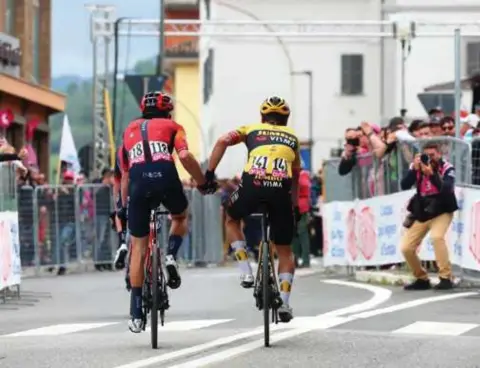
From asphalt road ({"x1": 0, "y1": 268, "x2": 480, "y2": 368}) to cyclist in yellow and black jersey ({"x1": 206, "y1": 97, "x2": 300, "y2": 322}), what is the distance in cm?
75

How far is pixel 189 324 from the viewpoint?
14430 millimetres

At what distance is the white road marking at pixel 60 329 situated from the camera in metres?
13.9

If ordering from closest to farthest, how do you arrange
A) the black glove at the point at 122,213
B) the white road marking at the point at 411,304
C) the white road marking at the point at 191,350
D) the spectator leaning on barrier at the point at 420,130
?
the white road marking at the point at 191,350 → the black glove at the point at 122,213 → the white road marking at the point at 411,304 → the spectator leaning on barrier at the point at 420,130

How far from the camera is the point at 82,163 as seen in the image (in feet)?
134

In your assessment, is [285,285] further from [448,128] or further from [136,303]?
[448,128]

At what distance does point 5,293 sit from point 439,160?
531cm

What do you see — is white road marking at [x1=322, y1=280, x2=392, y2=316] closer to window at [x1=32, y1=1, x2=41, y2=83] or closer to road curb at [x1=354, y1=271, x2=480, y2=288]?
road curb at [x1=354, y1=271, x2=480, y2=288]

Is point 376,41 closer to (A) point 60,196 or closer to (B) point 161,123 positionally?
(A) point 60,196

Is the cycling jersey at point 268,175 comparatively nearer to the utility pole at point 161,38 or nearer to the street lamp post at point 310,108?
the utility pole at point 161,38

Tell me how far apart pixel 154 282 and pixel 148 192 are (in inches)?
27.5

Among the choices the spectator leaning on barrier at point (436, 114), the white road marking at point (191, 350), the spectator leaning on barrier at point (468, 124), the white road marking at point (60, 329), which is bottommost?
the white road marking at point (60, 329)

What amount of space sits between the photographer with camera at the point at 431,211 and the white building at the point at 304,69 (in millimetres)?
38901

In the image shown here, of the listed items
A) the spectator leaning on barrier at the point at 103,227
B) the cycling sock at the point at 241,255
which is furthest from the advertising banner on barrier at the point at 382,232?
the cycling sock at the point at 241,255

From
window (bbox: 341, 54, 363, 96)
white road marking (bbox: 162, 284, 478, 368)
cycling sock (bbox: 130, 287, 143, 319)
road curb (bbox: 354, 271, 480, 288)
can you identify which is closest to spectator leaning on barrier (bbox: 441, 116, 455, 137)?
road curb (bbox: 354, 271, 480, 288)
